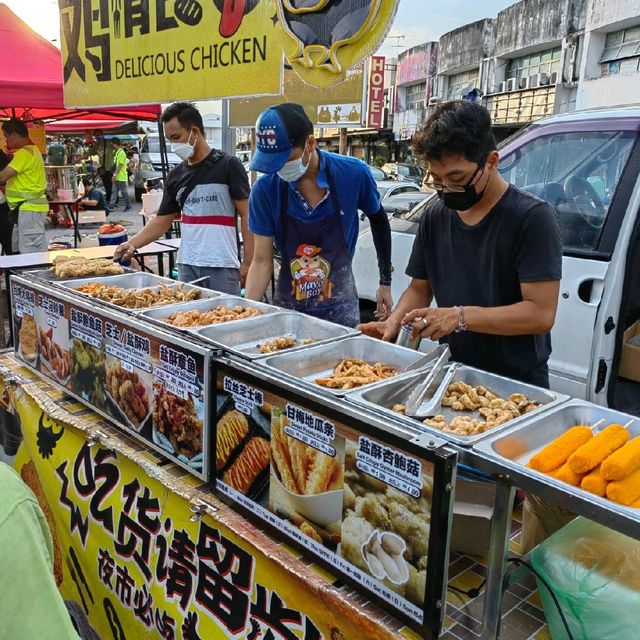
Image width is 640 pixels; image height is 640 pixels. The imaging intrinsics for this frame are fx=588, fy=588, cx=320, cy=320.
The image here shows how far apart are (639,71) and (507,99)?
26.0 ft

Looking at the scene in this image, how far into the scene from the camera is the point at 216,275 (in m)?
3.77

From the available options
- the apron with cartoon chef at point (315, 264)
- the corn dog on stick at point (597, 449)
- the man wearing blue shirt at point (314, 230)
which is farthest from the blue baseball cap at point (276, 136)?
the corn dog on stick at point (597, 449)

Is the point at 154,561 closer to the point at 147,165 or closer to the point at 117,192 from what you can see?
the point at 117,192

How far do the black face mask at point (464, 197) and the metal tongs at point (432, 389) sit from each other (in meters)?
0.47

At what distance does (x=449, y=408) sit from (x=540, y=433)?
247 mm

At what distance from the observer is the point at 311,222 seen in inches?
105

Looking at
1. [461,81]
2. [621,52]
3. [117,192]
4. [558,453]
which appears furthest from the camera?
[461,81]

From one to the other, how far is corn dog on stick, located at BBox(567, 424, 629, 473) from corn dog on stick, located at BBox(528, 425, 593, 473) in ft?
0.09

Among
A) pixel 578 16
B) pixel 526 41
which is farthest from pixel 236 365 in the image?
pixel 526 41

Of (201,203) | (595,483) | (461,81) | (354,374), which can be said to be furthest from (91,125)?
(461,81)

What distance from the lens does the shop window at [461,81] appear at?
94.0 ft

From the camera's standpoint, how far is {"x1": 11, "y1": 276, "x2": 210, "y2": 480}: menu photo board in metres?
1.95

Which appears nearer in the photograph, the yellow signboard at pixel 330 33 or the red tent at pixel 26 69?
the yellow signboard at pixel 330 33

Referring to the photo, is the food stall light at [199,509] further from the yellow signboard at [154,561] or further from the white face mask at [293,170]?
the white face mask at [293,170]
